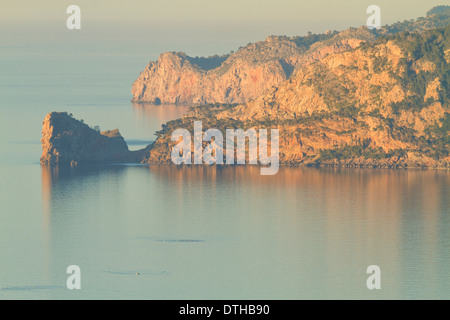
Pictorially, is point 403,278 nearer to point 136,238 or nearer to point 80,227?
point 136,238

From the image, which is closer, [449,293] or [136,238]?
[449,293]

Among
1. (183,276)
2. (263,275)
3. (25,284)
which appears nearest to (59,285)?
(25,284)

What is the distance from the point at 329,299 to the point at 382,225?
158ft

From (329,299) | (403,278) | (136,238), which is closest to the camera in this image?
(329,299)

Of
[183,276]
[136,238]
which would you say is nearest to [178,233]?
[136,238]

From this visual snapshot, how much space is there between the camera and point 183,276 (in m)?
161

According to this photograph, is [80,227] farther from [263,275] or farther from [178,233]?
[263,275]

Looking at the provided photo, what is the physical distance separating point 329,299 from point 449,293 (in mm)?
14631

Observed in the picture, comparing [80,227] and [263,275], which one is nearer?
[263,275]
